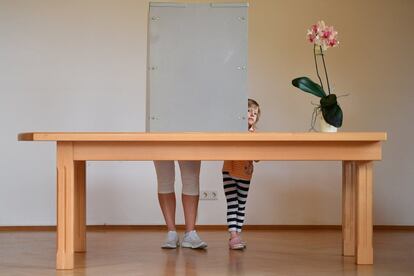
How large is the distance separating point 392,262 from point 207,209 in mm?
1719

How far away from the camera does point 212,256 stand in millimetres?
3432

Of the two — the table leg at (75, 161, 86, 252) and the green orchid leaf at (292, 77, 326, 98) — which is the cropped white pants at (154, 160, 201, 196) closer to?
the table leg at (75, 161, 86, 252)

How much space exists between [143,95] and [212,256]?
5.25ft

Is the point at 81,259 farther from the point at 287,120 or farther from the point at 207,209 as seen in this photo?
the point at 287,120

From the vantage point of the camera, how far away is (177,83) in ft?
9.78

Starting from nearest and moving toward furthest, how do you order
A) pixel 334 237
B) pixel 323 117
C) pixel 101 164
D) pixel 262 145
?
pixel 262 145 < pixel 323 117 < pixel 334 237 < pixel 101 164

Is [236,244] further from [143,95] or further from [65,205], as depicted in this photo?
[143,95]

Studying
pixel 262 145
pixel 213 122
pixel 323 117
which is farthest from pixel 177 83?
pixel 323 117

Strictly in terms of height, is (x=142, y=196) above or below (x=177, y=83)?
below

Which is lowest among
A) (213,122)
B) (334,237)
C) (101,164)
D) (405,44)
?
(334,237)

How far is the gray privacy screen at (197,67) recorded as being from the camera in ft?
9.78

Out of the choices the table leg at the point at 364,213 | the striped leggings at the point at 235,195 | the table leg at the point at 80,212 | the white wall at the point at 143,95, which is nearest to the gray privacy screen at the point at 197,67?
the table leg at the point at 364,213

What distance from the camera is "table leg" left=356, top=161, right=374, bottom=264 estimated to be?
3.11 metres

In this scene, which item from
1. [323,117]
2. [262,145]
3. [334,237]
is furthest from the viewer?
[334,237]
